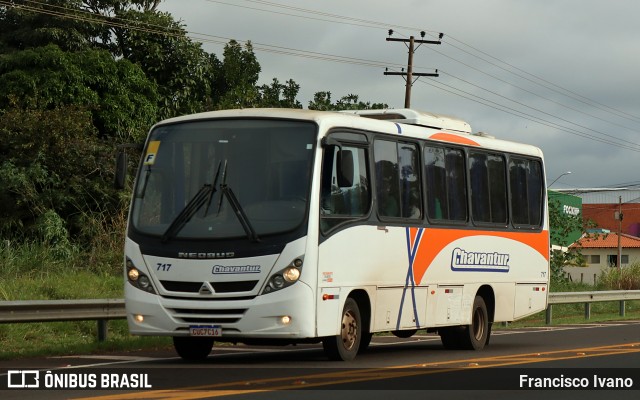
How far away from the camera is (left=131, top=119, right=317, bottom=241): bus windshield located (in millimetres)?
A: 15188

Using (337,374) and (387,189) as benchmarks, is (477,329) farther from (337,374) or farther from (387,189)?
(337,374)

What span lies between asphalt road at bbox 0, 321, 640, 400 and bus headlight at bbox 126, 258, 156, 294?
2.96 feet

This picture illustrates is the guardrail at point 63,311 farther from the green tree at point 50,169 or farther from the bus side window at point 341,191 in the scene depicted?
the green tree at point 50,169

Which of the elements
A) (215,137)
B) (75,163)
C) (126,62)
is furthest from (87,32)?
(215,137)

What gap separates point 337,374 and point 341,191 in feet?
8.93

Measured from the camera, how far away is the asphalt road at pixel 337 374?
12000mm

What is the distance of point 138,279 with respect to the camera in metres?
15.5

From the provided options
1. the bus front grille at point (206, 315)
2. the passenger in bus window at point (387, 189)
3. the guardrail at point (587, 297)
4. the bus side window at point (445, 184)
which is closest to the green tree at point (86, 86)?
the guardrail at point (587, 297)

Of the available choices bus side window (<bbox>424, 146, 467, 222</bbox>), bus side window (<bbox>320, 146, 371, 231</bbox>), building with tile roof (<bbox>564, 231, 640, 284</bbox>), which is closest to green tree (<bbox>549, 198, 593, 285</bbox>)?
bus side window (<bbox>424, 146, 467, 222</bbox>)

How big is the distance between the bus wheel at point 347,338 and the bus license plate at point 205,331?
1479mm

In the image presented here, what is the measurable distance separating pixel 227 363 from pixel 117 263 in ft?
39.8

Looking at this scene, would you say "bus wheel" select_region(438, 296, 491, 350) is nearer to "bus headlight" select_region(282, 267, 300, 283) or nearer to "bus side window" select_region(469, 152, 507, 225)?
"bus side window" select_region(469, 152, 507, 225)

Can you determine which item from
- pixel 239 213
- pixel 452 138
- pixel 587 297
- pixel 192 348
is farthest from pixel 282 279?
pixel 587 297

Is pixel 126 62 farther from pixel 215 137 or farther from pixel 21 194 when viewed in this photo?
pixel 215 137
